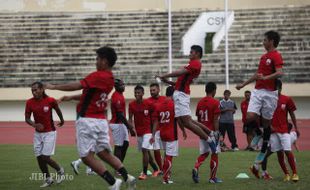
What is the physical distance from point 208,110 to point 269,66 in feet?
5.88

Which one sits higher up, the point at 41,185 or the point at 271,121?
the point at 271,121

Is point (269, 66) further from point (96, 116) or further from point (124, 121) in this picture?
point (96, 116)

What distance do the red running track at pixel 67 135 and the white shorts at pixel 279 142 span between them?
1075 cm

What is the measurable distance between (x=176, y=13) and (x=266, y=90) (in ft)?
103

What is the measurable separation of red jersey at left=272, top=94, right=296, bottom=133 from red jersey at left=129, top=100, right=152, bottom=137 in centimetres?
317

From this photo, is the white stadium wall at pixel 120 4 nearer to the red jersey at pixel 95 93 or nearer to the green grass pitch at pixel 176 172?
the green grass pitch at pixel 176 172

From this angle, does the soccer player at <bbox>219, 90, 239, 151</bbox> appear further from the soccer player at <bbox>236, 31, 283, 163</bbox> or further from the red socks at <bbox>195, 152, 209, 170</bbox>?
the soccer player at <bbox>236, 31, 283, 163</bbox>

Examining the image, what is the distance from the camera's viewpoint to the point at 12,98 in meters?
40.4

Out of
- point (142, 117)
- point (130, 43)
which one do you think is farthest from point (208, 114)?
point (130, 43)

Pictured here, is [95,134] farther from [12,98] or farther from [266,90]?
[12,98]

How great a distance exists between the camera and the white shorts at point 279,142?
15.5 metres

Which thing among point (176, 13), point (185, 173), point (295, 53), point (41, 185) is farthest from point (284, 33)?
point (41, 185)

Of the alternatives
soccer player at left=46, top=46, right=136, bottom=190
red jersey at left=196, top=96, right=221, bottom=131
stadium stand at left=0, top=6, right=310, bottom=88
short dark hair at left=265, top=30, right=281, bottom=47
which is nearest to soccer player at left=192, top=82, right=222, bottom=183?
red jersey at left=196, top=96, right=221, bottom=131

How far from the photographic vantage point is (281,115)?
1579 cm
